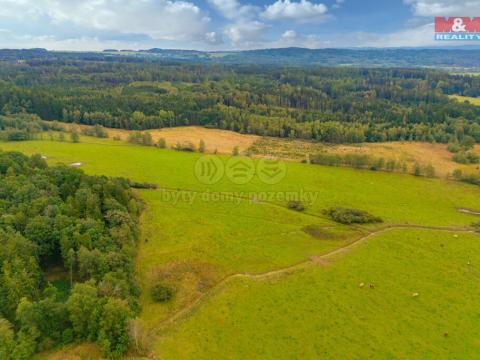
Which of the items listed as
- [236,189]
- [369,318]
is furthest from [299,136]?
[369,318]

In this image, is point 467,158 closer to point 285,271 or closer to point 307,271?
point 307,271

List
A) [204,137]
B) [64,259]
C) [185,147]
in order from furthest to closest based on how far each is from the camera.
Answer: [204,137] → [185,147] → [64,259]

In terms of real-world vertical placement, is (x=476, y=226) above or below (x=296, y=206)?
below

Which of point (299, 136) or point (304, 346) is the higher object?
point (299, 136)

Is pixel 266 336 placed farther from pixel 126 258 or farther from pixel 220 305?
pixel 126 258

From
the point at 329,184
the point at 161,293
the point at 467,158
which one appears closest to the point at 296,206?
the point at 329,184

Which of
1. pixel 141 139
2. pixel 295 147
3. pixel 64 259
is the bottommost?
pixel 64 259
